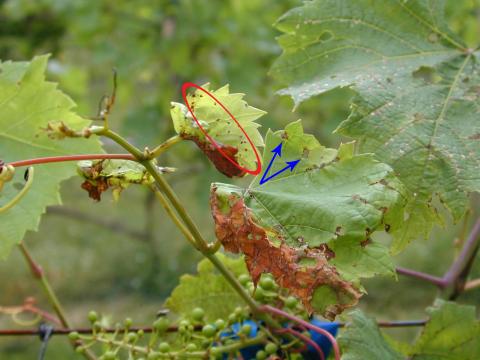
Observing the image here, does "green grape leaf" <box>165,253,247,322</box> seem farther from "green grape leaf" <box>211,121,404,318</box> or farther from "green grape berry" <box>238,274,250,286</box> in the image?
"green grape leaf" <box>211,121,404,318</box>

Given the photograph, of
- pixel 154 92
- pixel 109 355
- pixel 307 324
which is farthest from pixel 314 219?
pixel 154 92

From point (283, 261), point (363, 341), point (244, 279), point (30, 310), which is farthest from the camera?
point (30, 310)

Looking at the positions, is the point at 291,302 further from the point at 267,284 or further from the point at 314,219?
the point at 314,219

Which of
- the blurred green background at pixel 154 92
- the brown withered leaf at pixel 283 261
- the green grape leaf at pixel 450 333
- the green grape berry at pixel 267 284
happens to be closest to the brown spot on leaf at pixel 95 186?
the brown withered leaf at pixel 283 261

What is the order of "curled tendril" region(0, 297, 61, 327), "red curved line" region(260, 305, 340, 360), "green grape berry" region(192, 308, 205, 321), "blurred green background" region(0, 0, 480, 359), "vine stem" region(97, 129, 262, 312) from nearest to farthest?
"vine stem" region(97, 129, 262, 312)
"red curved line" region(260, 305, 340, 360)
"green grape berry" region(192, 308, 205, 321)
"curled tendril" region(0, 297, 61, 327)
"blurred green background" region(0, 0, 480, 359)

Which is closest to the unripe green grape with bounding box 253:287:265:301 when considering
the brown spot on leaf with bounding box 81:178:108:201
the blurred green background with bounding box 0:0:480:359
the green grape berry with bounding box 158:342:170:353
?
the green grape berry with bounding box 158:342:170:353

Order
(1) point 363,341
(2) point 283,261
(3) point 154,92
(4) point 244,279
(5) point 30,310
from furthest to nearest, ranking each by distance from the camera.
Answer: (3) point 154,92
(5) point 30,310
(4) point 244,279
(1) point 363,341
(2) point 283,261
